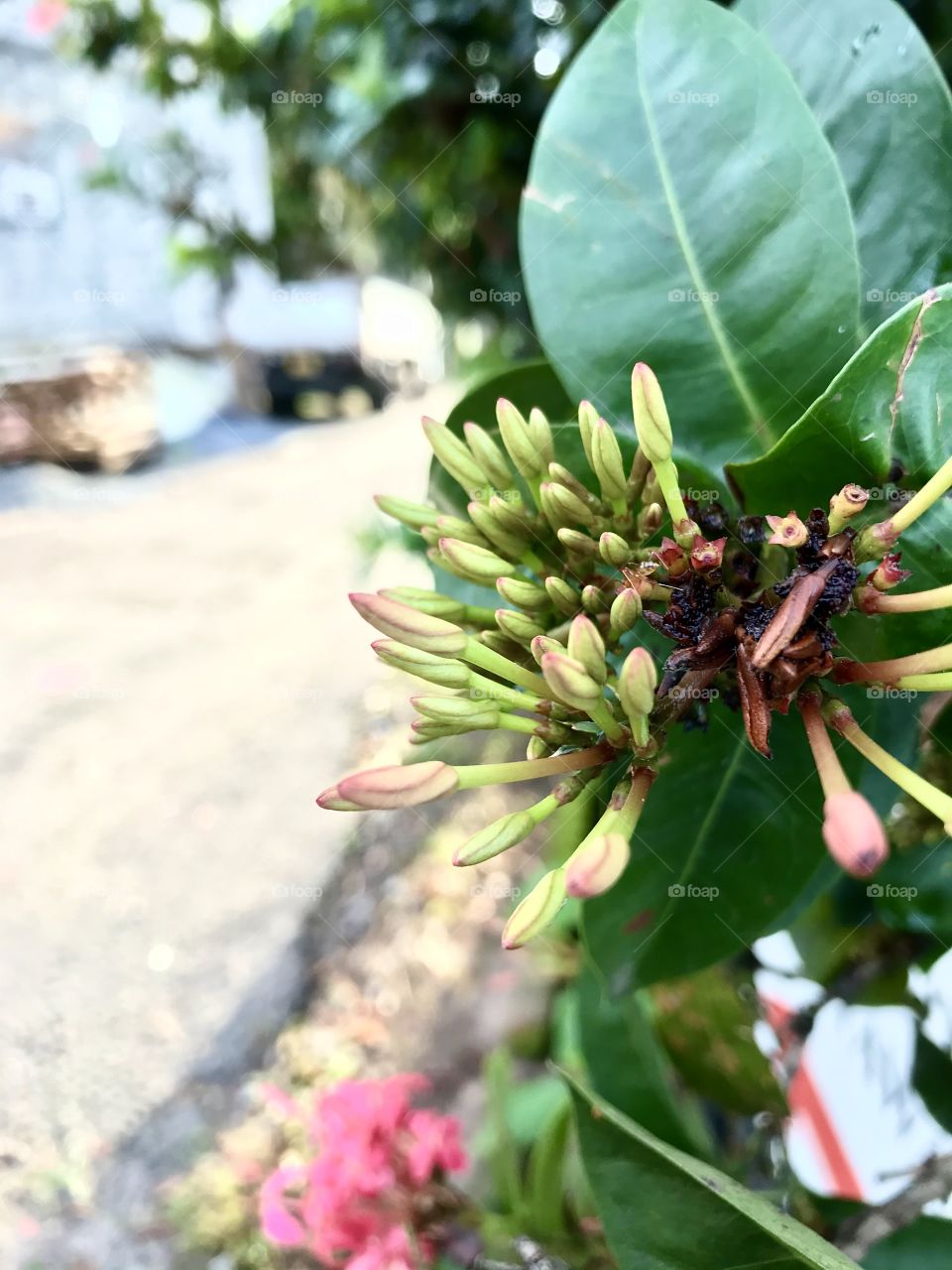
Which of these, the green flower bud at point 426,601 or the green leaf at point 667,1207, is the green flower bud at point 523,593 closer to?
the green flower bud at point 426,601

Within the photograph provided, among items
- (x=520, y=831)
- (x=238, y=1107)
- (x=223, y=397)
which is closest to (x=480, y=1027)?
(x=238, y=1107)

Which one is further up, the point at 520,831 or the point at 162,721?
the point at 520,831

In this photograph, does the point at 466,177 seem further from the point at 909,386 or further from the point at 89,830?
the point at 89,830

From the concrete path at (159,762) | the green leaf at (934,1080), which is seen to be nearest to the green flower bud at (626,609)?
the green leaf at (934,1080)

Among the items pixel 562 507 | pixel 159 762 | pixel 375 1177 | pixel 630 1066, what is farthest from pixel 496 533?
pixel 159 762

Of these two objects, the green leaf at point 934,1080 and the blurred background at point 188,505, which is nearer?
the green leaf at point 934,1080

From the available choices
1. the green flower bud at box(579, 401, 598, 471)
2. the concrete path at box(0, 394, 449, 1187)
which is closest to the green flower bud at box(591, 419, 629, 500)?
the green flower bud at box(579, 401, 598, 471)
